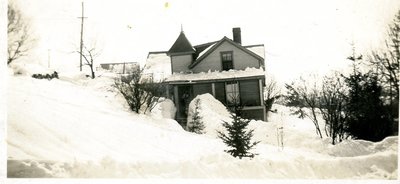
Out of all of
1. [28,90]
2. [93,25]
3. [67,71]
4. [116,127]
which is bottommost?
[116,127]

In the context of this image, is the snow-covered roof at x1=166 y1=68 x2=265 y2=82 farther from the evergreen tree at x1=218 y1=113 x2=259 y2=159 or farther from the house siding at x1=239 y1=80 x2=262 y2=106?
the evergreen tree at x1=218 y1=113 x2=259 y2=159

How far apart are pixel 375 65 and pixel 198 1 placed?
2.84 metres

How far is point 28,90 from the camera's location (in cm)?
499

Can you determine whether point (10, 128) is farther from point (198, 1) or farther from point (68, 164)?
point (198, 1)

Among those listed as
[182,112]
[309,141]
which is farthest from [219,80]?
[309,141]

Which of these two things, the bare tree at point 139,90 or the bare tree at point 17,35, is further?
the bare tree at point 139,90

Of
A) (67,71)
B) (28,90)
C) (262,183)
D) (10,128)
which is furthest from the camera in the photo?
(67,71)

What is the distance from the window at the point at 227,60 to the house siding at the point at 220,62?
56 mm

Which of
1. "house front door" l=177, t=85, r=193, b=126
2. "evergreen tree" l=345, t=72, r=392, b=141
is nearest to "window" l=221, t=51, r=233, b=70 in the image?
"house front door" l=177, t=85, r=193, b=126

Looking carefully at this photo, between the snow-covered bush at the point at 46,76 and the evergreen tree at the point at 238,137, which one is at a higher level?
the snow-covered bush at the point at 46,76

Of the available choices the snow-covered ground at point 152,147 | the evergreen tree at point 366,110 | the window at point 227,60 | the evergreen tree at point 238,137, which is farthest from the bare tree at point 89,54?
the evergreen tree at point 366,110

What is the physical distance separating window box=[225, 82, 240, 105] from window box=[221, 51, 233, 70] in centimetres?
33

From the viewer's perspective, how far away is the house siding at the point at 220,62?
202 inches

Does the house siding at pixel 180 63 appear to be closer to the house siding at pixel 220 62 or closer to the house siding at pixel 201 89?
the house siding at pixel 220 62
